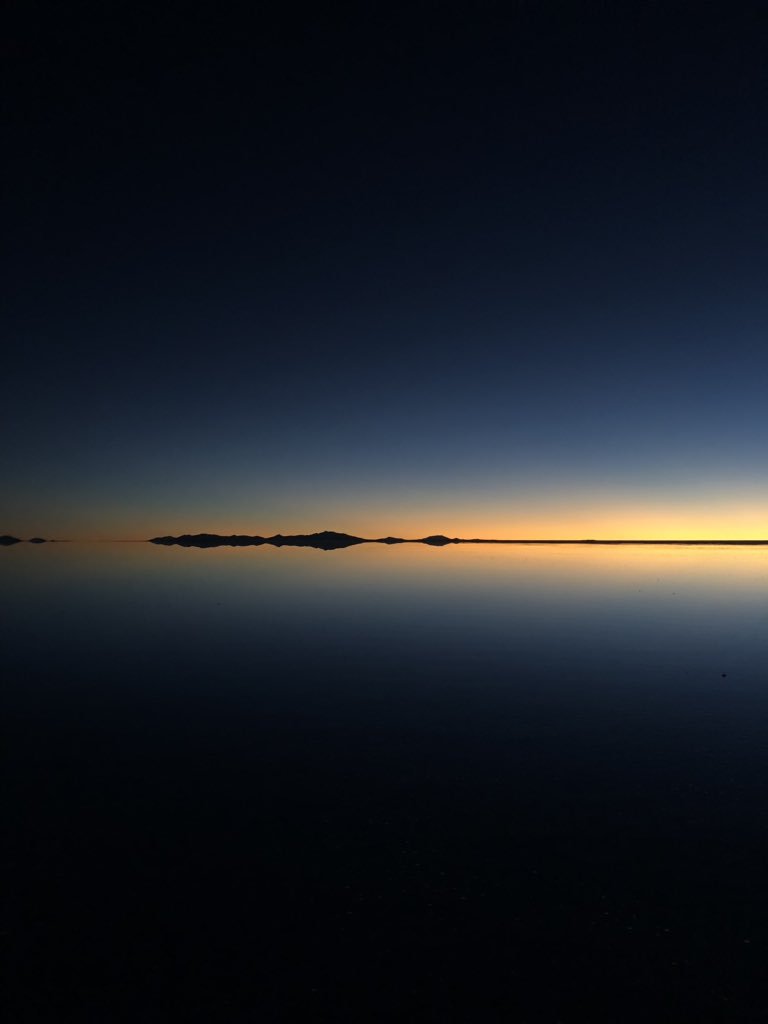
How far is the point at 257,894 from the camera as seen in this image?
1090 cm

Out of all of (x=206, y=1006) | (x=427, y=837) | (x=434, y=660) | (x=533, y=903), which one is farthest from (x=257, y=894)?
(x=434, y=660)

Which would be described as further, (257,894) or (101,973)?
(257,894)

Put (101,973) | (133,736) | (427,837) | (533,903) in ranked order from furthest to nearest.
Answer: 1. (133,736)
2. (427,837)
3. (533,903)
4. (101,973)

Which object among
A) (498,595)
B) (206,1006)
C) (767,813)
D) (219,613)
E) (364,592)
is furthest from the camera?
(364,592)

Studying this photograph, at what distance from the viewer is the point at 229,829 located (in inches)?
521

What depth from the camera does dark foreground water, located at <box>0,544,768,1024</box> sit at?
351 inches

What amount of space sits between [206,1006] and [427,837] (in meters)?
5.33

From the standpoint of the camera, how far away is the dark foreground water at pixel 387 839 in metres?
8.91

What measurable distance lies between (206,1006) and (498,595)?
51530mm

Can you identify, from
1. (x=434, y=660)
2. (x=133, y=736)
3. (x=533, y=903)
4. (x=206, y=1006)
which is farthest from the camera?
(x=434, y=660)

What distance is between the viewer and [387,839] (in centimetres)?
1275

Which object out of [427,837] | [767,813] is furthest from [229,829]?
[767,813]

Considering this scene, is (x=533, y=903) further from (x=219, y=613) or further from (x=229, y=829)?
(x=219, y=613)

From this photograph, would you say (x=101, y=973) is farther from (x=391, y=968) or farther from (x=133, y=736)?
(x=133, y=736)
